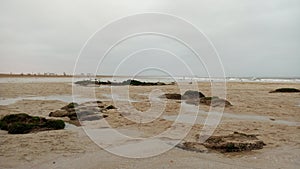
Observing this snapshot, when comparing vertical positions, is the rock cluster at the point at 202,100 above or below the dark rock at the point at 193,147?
above

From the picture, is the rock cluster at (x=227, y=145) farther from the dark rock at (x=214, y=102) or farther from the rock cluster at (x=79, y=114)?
the dark rock at (x=214, y=102)

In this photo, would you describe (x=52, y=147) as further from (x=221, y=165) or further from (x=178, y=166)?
(x=221, y=165)

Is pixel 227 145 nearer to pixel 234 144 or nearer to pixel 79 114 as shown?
pixel 234 144

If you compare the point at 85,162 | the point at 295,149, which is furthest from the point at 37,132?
the point at 295,149

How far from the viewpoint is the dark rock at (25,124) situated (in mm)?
10766

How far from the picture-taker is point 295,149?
887cm

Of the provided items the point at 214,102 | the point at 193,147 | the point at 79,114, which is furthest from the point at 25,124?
the point at 214,102

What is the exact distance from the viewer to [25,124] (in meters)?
11.1

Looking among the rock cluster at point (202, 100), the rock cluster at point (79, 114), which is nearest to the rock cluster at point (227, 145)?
the rock cluster at point (79, 114)

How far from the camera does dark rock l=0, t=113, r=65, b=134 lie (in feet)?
35.3

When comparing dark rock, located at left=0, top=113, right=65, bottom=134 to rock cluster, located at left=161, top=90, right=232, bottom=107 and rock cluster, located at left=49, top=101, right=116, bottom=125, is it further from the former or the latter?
rock cluster, located at left=161, top=90, right=232, bottom=107

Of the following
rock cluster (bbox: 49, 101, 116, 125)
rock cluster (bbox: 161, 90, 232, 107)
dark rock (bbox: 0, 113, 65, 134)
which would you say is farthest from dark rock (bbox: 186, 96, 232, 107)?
dark rock (bbox: 0, 113, 65, 134)

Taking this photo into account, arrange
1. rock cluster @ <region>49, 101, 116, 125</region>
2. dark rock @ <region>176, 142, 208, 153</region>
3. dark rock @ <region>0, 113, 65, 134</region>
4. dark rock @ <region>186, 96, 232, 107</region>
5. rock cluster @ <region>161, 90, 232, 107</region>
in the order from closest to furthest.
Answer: dark rock @ <region>176, 142, 208, 153</region> < dark rock @ <region>0, 113, 65, 134</region> < rock cluster @ <region>49, 101, 116, 125</region> < dark rock @ <region>186, 96, 232, 107</region> < rock cluster @ <region>161, 90, 232, 107</region>

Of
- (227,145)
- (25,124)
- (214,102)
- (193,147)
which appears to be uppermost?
(214,102)
